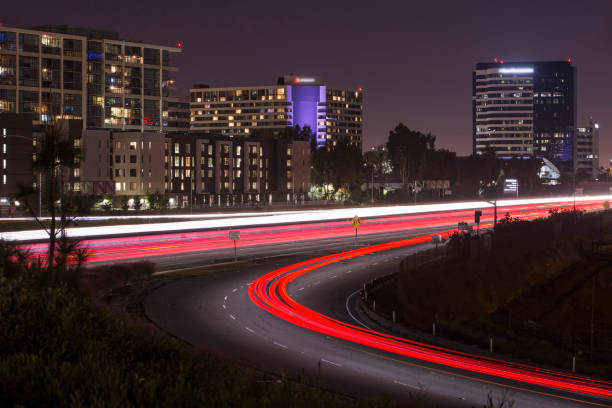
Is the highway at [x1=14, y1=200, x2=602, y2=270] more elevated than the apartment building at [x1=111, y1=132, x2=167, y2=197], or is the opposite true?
the apartment building at [x1=111, y1=132, x2=167, y2=197]

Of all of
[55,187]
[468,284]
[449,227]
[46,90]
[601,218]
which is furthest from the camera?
[46,90]

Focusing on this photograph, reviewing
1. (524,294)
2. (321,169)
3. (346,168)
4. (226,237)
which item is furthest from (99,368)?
(321,169)

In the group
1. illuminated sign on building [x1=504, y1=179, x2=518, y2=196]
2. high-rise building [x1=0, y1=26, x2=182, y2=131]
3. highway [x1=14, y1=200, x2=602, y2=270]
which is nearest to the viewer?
highway [x1=14, y1=200, x2=602, y2=270]

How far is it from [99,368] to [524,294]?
5873 centimetres

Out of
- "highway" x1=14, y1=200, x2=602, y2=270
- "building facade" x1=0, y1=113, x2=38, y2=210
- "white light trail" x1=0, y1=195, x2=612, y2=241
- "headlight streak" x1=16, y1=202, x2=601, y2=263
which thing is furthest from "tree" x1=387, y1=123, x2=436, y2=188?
"building facade" x1=0, y1=113, x2=38, y2=210

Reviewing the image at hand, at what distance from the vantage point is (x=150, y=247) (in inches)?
2212

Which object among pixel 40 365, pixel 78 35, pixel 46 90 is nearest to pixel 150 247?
pixel 40 365

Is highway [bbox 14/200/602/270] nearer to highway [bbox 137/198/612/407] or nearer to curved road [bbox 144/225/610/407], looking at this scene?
highway [bbox 137/198/612/407]

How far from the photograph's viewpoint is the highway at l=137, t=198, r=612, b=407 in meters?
21.9

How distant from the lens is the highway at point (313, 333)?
2192 cm

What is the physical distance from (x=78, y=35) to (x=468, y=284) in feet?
416

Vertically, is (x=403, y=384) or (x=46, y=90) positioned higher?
(x=46, y=90)

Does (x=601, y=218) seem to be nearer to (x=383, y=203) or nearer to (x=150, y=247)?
(x=383, y=203)

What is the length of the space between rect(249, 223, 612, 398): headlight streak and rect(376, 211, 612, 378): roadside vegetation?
312 centimetres
